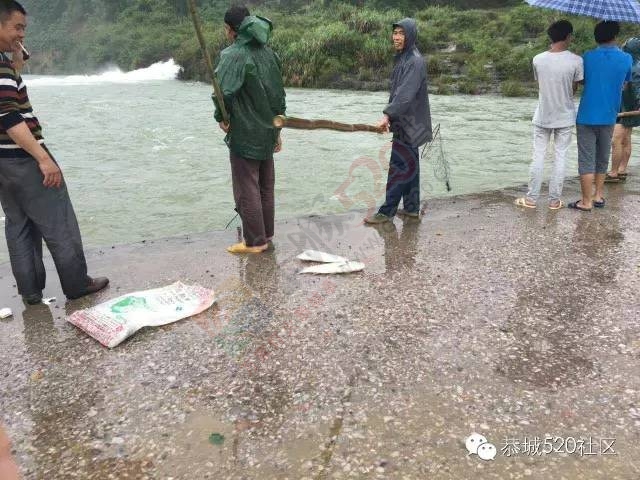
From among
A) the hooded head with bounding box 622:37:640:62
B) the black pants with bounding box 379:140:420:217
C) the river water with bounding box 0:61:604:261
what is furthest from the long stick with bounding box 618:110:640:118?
the black pants with bounding box 379:140:420:217

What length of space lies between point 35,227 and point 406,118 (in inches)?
128

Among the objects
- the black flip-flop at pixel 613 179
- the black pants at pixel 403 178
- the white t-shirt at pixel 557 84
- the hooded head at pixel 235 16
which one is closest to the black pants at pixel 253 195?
the hooded head at pixel 235 16

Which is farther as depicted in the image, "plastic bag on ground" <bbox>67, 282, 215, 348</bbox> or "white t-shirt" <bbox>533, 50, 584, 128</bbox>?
"white t-shirt" <bbox>533, 50, 584, 128</bbox>

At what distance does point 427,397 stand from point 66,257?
263 cm

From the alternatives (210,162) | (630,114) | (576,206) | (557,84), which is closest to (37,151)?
(557,84)

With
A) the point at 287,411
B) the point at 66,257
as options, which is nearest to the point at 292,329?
the point at 287,411

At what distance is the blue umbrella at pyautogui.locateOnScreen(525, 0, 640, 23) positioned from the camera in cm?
468

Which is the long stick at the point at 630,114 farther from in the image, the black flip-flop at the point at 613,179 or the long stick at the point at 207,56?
the long stick at the point at 207,56

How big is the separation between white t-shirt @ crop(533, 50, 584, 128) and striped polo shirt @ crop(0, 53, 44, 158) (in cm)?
441

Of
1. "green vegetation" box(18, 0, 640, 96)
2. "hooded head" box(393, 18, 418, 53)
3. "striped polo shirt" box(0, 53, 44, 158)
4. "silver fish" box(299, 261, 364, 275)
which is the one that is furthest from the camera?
"green vegetation" box(18, 0, 640, 96)

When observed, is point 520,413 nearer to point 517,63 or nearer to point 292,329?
point 292,329

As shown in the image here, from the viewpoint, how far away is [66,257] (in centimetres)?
367

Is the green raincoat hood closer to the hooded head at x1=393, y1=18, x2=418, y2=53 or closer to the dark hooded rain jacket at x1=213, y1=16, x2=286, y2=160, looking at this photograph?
the dark hooded rain jacket at x1=213, y1=16, x2=286, y2=160

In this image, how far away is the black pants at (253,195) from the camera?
447cm
